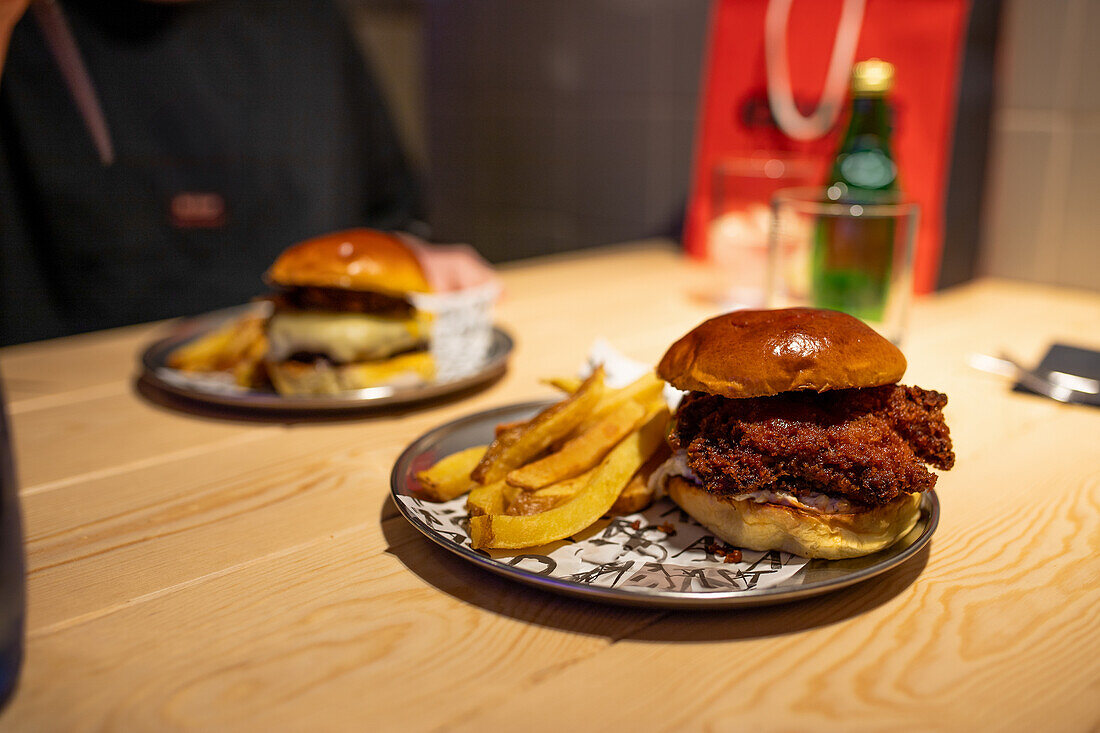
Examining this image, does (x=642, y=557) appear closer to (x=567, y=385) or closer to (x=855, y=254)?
(x=567, y=385)

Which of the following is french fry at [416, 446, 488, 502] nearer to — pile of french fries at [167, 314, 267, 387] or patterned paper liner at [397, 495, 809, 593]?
patterned paper liner at [397, 495, 809, 593]

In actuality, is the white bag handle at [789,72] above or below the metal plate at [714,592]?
above

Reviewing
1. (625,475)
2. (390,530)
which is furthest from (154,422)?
(625,475)

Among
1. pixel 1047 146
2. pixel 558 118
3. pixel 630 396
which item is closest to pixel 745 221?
pixel 1047 146

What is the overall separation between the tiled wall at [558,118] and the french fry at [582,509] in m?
2.84

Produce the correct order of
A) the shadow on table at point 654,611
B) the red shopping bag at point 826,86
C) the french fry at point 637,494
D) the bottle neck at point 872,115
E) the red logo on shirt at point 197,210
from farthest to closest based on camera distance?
the red logo on shirt at point 197,210 < the red shopping bag at point 826,86 < the bottle neck at point 872,115 < the french fry at point 637,494 < the shadow on table at point 654,611

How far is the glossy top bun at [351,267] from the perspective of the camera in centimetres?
151

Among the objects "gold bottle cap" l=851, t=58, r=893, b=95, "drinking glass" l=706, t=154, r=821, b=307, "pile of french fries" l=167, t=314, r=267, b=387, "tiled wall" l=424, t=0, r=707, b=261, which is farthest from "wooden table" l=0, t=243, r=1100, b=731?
"tiled wall" l=424, t=0, r=707, b=261

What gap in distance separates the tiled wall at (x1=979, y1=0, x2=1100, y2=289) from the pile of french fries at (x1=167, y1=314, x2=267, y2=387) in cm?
217

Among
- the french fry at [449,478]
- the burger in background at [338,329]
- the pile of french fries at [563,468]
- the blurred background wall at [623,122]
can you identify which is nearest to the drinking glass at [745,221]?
the blurred background wall at [623,122]

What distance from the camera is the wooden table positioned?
2.37ft

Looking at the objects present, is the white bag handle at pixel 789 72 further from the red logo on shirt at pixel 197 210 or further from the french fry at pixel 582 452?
the red logo on shirt at pixel 197 210

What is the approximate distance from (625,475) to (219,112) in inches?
101

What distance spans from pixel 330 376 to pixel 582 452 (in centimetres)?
63
